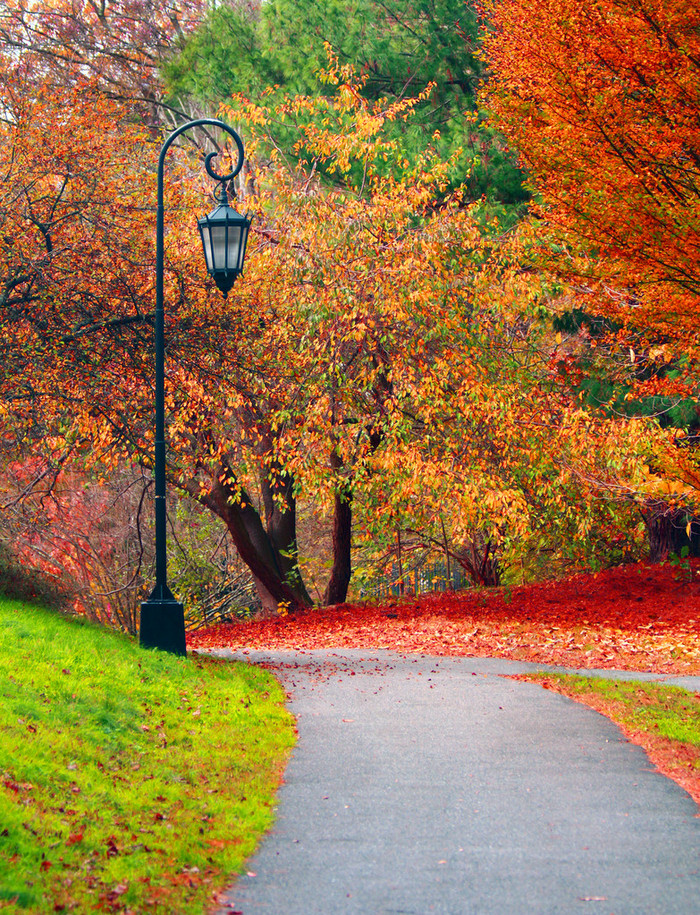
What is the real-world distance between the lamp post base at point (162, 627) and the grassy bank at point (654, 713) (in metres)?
4.10

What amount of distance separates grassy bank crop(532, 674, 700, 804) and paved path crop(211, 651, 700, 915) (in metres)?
0.16

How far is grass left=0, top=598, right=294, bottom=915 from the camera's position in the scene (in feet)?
14.9

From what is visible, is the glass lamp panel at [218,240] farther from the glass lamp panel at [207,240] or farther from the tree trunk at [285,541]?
the tree trunk at [285,541]

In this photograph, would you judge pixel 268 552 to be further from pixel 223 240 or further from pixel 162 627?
pixel 223 240

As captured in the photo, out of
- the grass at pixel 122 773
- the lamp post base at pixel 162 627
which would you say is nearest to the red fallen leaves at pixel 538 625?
the lamp post base at pixel 162 627

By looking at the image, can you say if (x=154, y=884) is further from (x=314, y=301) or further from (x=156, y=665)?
(x=314, y=301)

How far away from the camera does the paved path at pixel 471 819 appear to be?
463 cm

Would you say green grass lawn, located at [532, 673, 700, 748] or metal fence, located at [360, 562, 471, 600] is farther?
metal fence, located at [360, 562, 471, 600]

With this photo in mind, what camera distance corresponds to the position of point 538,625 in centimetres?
1598

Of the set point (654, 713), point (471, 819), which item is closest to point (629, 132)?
point (654, 713)

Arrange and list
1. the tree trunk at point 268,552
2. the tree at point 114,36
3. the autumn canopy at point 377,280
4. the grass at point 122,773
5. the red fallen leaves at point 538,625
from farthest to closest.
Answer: the tree trunk at point 268,552 < the tree at point 114,36 < the red fallen leaves at point 538,625 < the autumn canopy at point 377,280 < the grass at point 122,773

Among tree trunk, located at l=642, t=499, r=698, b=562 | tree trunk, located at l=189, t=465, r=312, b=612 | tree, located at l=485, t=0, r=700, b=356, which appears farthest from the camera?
tree trunk, located at l=189, t=465, r=312, b=612

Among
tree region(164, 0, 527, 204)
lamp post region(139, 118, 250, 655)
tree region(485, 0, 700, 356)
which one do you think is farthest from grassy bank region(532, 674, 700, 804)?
tree region(164, 0, 527, 204)

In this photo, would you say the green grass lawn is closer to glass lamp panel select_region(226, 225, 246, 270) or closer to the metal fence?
glass lamp panel select_region(226, 225, 246, 270)
